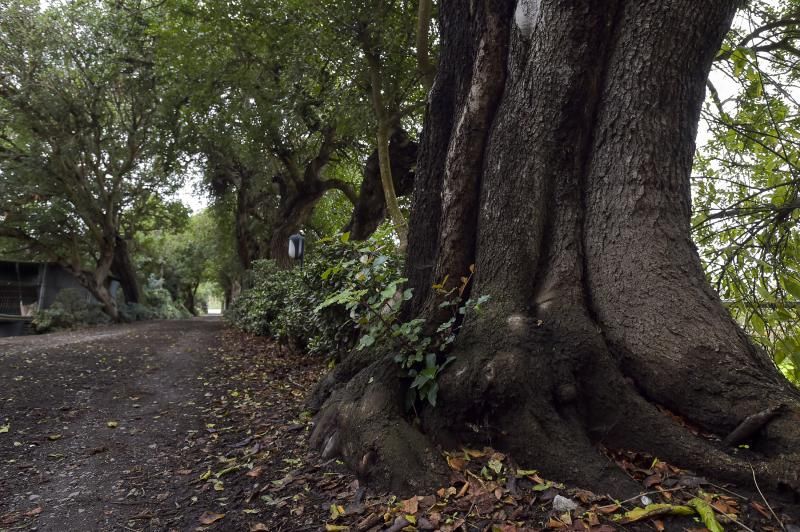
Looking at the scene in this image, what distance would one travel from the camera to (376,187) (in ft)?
37.0

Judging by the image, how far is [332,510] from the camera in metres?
2.31

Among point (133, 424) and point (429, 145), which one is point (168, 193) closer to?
point (133, 424)

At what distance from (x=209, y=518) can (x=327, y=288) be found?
3.52 m

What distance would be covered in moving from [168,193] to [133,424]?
663 inches

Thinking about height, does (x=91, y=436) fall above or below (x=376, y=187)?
below

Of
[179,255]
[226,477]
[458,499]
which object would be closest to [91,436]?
[226,477]

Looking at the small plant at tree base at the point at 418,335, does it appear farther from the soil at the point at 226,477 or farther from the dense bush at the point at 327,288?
the soil at the point at 226,477

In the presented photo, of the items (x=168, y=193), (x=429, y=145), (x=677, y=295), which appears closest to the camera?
(x=677, y=295)

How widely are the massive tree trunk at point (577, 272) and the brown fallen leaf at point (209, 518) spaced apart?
73 centimetres

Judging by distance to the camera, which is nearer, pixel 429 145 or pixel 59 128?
pixel 429 145

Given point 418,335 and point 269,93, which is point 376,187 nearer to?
point 269,93

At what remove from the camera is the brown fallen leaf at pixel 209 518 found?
2.36 m

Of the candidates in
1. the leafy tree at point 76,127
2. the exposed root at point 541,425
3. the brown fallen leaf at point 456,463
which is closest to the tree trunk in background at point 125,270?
the leafy tree at point 76,127

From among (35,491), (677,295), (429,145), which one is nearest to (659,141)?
(677,295)
